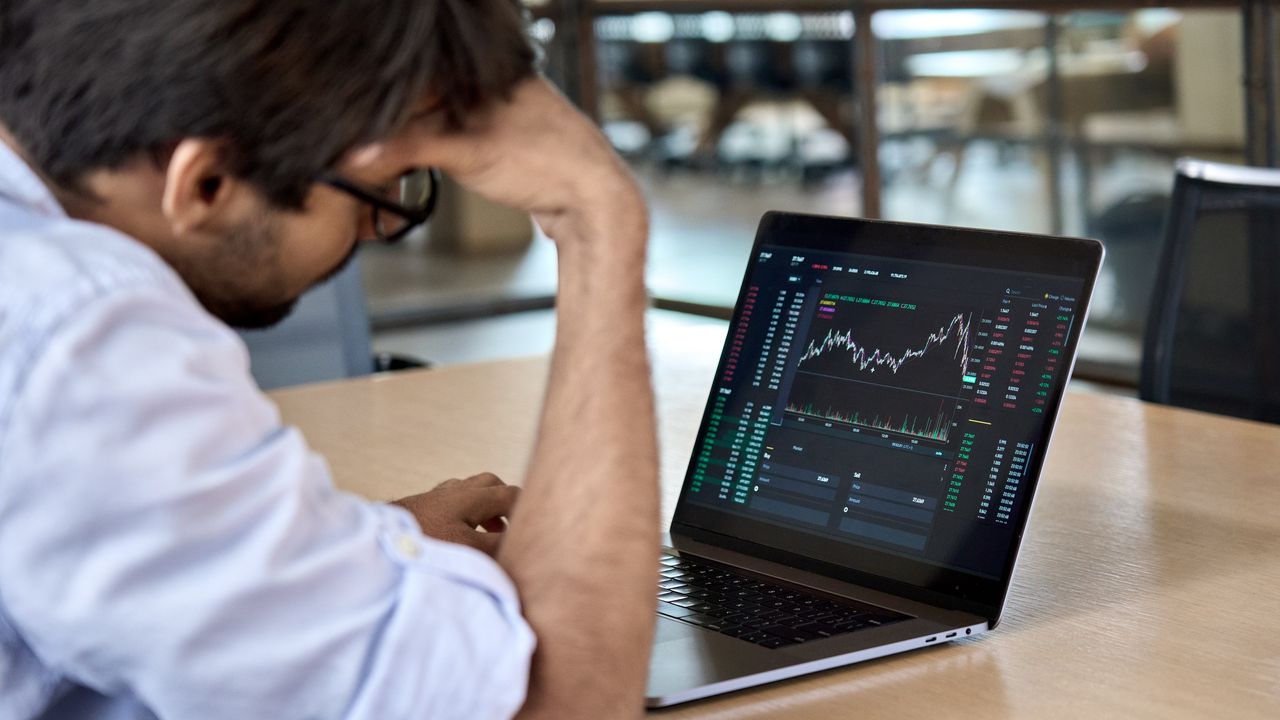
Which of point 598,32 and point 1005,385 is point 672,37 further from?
point 1005,385

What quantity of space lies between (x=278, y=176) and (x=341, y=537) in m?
0.19

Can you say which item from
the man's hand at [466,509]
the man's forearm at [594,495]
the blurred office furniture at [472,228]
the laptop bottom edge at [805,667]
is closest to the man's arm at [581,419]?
the man's forearm at [594,495]

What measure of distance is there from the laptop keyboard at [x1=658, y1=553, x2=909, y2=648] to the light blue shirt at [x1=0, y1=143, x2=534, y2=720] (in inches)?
12.0

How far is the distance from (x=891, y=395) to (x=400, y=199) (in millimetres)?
468

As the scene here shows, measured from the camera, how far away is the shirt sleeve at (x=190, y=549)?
2.24 ft

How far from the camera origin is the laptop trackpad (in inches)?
38.2

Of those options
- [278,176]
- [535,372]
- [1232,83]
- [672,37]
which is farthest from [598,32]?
[278,176]

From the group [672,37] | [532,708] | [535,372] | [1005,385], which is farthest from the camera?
[672,37]

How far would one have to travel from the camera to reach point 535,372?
2.12m

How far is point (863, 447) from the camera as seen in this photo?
1.18 m

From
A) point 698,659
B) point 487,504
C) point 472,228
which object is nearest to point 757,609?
point 698,659

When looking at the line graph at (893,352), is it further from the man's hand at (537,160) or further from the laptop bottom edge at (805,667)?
the man's hand at (537,160)

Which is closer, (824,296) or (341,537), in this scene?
(341,537)

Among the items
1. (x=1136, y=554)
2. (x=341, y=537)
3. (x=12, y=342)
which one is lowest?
(x=1136, y=554)
